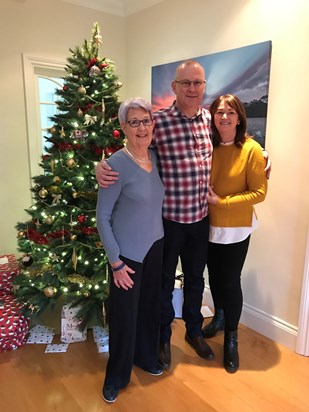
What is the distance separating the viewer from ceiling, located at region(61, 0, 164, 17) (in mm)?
2989

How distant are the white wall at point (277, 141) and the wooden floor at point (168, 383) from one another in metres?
0.30

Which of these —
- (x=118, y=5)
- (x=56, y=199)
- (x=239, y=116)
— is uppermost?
(x=118, y=5)

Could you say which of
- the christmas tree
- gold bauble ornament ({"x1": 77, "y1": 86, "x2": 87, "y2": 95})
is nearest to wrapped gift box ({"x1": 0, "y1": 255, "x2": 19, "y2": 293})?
the christmas tree

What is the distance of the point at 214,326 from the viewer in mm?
2328

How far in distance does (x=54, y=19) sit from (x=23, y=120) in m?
0.89

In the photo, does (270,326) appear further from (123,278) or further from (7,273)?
(7,273)

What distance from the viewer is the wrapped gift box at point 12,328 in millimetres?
2117

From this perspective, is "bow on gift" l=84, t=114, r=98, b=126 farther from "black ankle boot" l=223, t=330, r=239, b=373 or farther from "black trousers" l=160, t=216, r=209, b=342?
"black ankle boot" l=223, t=330, r=239, b=373

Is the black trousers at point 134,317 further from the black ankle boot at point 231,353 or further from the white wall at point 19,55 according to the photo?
the white wall at point 19,55

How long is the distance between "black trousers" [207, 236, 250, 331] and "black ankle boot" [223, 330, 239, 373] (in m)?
0.04

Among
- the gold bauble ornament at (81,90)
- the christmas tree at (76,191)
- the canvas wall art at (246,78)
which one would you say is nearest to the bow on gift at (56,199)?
the christmas tree at (76,191)

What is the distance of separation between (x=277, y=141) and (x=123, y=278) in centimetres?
128

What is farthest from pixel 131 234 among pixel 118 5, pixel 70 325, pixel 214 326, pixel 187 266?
pixel 118 5

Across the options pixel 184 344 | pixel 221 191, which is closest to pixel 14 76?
pixel 221 191
